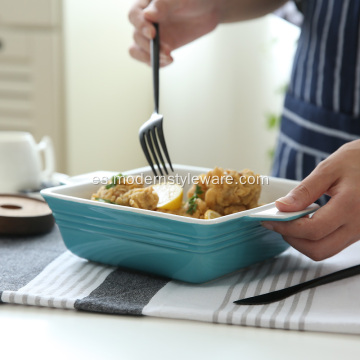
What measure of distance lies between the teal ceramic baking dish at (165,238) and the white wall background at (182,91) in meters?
1.99

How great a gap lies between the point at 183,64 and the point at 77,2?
0.55 m

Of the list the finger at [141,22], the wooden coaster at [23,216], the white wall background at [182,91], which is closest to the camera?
the wooden coaster at [23,216]

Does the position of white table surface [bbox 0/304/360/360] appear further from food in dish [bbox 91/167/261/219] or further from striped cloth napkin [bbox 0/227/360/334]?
food in dish [bbox 91/167/261/219]

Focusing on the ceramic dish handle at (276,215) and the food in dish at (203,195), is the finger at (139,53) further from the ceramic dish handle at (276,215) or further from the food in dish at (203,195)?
the ceramic dish handle at (276,215)

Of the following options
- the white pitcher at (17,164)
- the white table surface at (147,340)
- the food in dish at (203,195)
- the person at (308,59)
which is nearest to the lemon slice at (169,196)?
the food in dish at (203,195)

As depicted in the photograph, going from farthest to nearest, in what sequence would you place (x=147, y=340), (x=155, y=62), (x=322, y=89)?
(x=322, y=89) → (x=155, y=62) → (x=147, y=340)

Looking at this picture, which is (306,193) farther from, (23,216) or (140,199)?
(23,216)

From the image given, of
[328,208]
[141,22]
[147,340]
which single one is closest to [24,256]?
[147,340]

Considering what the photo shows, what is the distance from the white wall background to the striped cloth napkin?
1963 mm

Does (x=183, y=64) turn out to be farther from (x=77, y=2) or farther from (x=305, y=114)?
(x=305, y=114)

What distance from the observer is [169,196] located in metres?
0.94

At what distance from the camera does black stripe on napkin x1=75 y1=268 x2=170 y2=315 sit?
76 centimetres

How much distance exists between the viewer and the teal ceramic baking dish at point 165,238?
813 millimetres

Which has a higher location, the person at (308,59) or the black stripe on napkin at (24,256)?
the person at (308,59)
